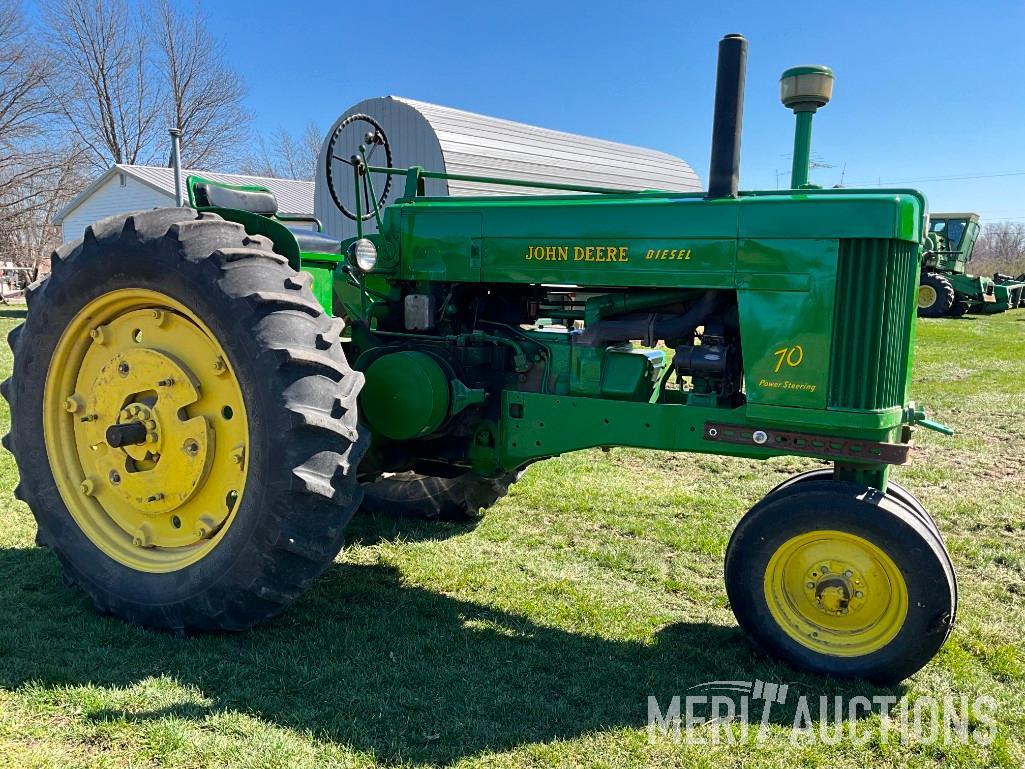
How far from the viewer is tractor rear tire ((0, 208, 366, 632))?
2.92m

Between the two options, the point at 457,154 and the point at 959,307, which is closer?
the point at 457,154

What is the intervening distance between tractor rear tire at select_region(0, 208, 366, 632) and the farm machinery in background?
2115cm

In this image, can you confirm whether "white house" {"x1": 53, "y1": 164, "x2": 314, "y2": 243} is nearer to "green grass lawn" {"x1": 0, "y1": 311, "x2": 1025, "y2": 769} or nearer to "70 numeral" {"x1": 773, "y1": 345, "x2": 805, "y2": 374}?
"green grass lawn" {"x1": 0, "y1": 311, "x2": 1025, "y2": 769}

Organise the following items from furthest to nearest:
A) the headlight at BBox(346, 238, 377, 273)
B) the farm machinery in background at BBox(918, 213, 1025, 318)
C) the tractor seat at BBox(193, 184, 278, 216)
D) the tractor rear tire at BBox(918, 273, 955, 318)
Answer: the farm machinery in background at BBox(918, 213, 1025, 318) < the tractor rear tire at BBox(918, 273, 955, 318) < the tractor seat at BBox(193, 184, 278, 216) < the headlight at BBox(346, 238, 377, 273)

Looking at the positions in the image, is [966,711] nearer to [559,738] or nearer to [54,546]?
[559,738]

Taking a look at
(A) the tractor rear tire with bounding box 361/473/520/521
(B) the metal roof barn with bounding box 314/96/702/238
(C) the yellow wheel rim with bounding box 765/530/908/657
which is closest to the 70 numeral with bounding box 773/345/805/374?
(C) the yellow wheel rim with bounding box 765/530/908/657

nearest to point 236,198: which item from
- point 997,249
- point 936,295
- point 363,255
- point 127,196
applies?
point 363,255

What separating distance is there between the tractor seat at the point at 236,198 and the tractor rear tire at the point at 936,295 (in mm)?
20098

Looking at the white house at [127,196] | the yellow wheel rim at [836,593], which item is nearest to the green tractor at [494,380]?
the yellow wheel rim at [836,593]

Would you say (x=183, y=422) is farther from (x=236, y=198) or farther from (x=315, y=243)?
(x=315, y=243)

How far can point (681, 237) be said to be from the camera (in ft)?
10.4

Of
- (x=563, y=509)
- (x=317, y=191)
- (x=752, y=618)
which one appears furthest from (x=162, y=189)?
(x=752, y=618)

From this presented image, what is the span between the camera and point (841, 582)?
2.92 metres

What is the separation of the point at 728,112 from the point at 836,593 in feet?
5.84
